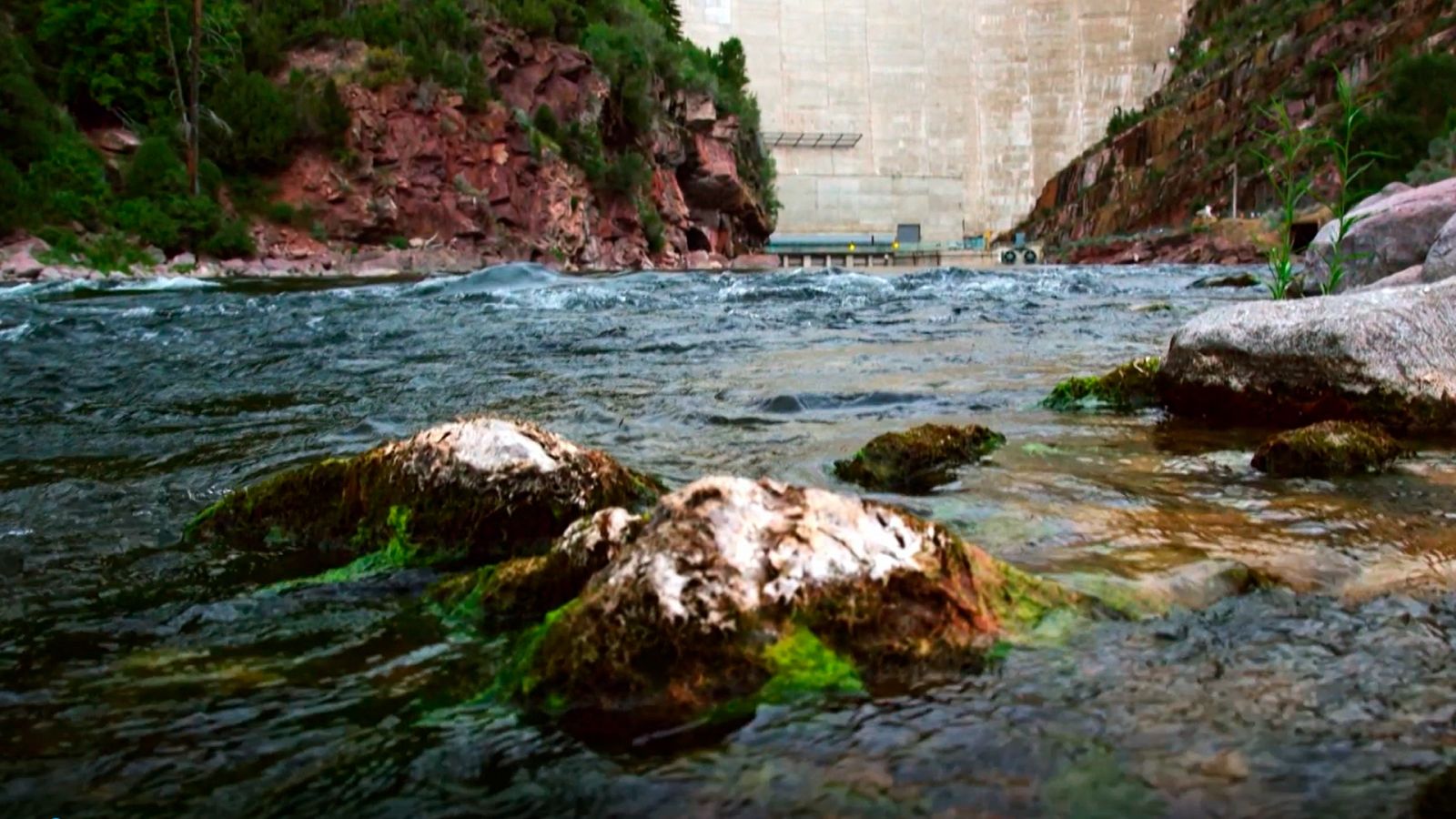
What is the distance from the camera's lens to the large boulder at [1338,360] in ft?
12.4

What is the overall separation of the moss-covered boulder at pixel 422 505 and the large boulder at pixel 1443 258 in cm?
532

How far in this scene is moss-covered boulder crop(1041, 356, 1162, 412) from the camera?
15.1 feet

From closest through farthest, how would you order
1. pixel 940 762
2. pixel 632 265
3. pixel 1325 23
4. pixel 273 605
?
pixel 940 762 < pixel 273 605 < pixel 632 265 < pixel 1325 23

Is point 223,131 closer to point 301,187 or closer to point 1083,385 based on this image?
point 301,187

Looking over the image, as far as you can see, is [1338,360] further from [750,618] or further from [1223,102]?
[1223,102]

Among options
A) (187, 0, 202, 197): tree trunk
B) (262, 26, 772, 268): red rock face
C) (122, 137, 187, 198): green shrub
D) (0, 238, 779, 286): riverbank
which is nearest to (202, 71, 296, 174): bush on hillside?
(187, 0, 202, 197): tree trunk

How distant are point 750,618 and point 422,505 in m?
1.19

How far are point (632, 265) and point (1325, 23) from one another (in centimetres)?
2854

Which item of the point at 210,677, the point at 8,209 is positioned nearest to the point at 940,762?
the point at 210,677

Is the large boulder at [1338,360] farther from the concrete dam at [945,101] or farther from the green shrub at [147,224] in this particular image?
the concrete dam at [945,101]

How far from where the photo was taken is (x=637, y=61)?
3522cm

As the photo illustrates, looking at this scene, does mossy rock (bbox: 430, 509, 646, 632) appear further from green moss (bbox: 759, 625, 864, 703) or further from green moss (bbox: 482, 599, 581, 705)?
green moss (bbox: 759, 625, 864, 703)

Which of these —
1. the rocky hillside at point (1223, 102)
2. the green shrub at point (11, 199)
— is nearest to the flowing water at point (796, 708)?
the green shrub at point (11, 199)

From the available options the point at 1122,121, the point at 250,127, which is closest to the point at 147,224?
the point at 250,127
